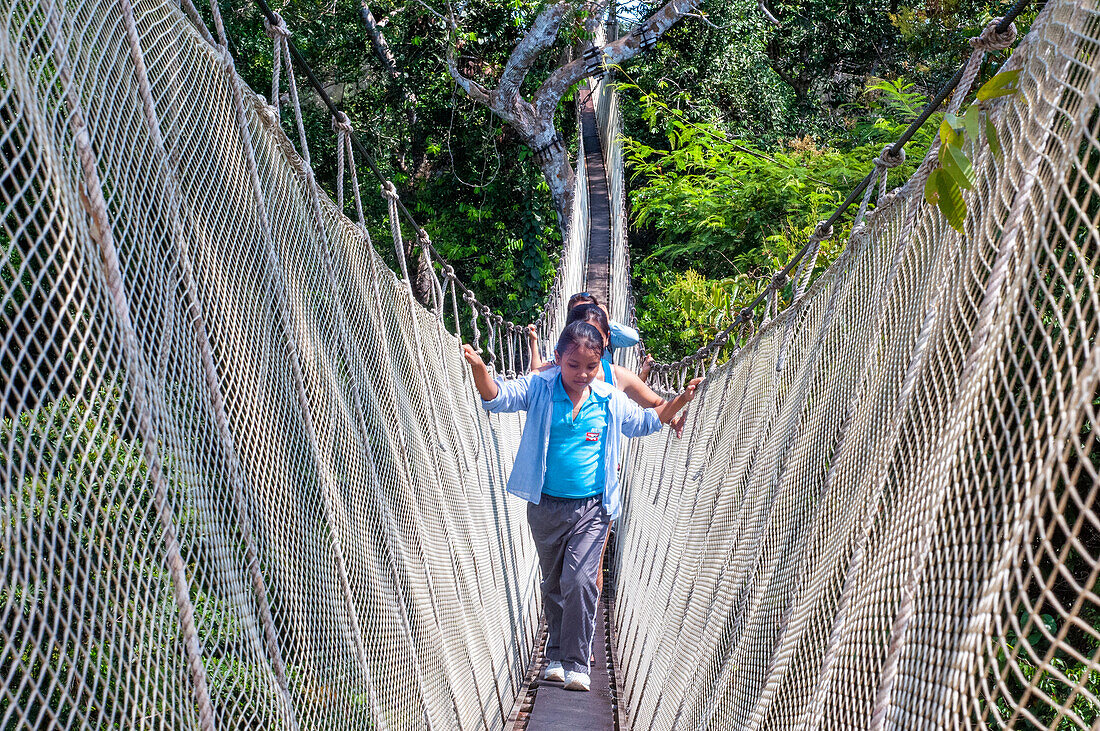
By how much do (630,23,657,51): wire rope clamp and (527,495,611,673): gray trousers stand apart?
6.12 metres

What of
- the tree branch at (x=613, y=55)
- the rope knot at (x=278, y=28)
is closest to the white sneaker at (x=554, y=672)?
the rope knot at (x=278, y=28)

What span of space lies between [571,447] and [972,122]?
150 cm

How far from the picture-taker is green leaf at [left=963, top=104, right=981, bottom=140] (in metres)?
0.94

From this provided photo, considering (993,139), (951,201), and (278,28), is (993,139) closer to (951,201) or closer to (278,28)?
(951,201)

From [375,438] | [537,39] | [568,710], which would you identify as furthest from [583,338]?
[537,39]

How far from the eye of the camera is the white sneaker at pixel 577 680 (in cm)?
247

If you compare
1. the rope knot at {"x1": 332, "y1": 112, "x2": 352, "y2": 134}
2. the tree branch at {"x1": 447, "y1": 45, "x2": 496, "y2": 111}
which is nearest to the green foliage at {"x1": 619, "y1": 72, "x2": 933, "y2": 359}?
the tree branch at {"x1": 447, "y1": 45, "x2": 496, "y2": 111}

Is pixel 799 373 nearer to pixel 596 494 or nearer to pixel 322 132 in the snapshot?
pixel 596 494

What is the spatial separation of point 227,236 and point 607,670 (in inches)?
91.8

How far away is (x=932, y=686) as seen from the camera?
0.80m

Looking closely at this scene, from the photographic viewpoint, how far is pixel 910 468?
3.32 ft

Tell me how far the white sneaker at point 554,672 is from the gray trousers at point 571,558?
0.18 feet

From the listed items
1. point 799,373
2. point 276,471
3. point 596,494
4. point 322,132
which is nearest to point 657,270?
point 322,132

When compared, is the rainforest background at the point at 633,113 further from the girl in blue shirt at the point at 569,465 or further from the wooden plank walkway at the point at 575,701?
the girl in blue shirt at the point at 569,465
